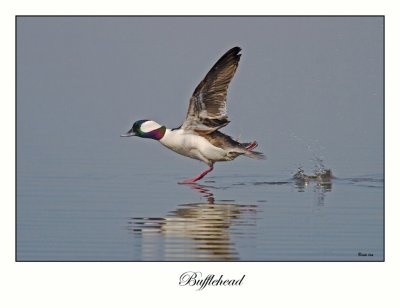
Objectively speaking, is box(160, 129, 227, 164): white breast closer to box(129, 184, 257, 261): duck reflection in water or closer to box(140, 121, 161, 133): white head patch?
box(140, 121, 161, 133): white head patch

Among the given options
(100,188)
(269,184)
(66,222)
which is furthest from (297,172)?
(66,222)

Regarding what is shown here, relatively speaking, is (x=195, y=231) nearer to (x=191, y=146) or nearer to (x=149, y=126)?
(x=191, y=146)

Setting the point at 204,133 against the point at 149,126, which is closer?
the point at 204,133

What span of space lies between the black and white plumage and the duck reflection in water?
0.99 meters

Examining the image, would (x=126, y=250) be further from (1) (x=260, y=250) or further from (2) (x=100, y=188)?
(2) (x=100, y=188)

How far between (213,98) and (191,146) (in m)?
0.65

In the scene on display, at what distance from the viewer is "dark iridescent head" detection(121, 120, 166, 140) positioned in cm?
1303

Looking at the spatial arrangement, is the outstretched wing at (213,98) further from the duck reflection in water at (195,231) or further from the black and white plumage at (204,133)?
the duck reflection in water at (195,231)

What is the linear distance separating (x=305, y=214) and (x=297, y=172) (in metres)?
1.77

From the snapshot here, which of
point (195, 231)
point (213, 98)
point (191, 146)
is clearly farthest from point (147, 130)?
point (195, 231)

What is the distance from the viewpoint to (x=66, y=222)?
37.6 ft

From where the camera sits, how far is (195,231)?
36.0 feet

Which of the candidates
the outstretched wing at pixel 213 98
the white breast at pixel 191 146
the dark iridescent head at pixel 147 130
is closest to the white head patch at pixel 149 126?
the dark iridescent head at pixel 147 130

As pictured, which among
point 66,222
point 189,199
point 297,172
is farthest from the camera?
point 297,172
